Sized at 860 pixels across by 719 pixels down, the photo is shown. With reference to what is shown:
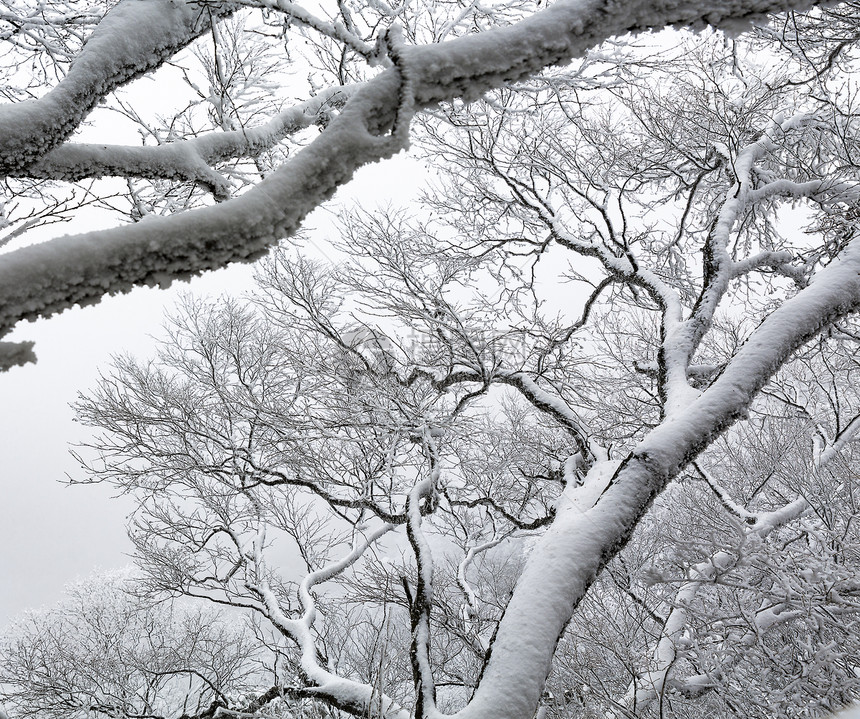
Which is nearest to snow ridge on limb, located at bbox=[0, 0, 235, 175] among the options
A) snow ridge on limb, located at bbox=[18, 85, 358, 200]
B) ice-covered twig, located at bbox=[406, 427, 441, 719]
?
snow ridge on limb, located at bbox=[18, 85, 358, 200]

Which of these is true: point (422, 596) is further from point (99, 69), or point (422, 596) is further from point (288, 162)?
point (99, 69)

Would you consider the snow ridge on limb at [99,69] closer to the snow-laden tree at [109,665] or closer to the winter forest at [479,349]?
the winter forest at [479,349]

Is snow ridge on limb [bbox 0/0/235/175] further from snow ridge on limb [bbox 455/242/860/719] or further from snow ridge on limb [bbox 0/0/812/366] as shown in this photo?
snow ridge on limb [bbox 455/242/860/719]

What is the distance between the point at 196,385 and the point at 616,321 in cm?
757

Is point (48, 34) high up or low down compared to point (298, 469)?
up

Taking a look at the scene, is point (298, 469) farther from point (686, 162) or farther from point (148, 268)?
point (686, 162)

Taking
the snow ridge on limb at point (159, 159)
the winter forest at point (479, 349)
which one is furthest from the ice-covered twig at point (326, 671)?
the snow ridge on limb at point (159, 159)

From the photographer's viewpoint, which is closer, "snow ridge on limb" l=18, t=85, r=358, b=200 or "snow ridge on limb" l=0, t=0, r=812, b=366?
"snow ridge on limb" l=0, t=0, r=812, b=366

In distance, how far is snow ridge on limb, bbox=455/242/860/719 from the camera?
96.0 inches

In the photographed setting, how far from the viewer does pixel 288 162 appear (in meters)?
1.46

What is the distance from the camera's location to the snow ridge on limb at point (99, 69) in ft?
6.34

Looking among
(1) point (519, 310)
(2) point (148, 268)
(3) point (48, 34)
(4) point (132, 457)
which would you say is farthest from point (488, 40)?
(4) point (132, 457)

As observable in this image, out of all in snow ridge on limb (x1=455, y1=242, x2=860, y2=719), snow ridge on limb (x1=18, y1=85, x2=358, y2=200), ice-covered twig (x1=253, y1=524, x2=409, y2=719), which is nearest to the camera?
snow ridge on limb (x1=18, y1=85, x2=358, y2=200)

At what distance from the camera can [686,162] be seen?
639cm
